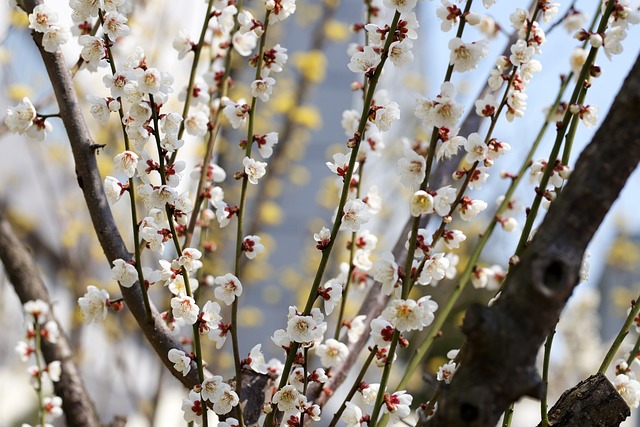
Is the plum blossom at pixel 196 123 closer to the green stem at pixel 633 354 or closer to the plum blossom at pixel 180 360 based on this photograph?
the plum blossom at pixel 180 360

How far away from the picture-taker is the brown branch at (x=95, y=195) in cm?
111

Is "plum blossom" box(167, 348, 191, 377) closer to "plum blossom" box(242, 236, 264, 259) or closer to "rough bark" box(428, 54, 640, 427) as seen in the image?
"plum blossom" box(242, 236, 264, 259)

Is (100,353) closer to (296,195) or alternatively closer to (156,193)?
(296,195)

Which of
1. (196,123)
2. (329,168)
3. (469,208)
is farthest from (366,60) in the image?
(196,123)

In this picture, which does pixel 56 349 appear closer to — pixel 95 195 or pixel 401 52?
pixel 95 195

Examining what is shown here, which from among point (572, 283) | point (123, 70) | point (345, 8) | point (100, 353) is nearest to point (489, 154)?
point (572, 283)

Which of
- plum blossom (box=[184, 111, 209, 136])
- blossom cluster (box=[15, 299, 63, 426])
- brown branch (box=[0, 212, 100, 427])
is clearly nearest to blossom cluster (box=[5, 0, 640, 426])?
plum blossom (box=[184, 111, 209, 136])

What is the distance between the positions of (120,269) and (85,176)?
179mm

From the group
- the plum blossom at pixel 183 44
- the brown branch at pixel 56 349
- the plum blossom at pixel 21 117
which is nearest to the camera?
the plum blossom at pixel 21 117

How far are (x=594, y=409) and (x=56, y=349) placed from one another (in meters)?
1.12

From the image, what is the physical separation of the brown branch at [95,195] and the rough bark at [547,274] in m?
0.53

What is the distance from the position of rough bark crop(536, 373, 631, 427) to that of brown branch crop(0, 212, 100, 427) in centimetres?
99

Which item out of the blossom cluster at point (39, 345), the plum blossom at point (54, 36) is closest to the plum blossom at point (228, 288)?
the plum blossom at point (54, 36)

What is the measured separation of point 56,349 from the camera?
5.38 feet
